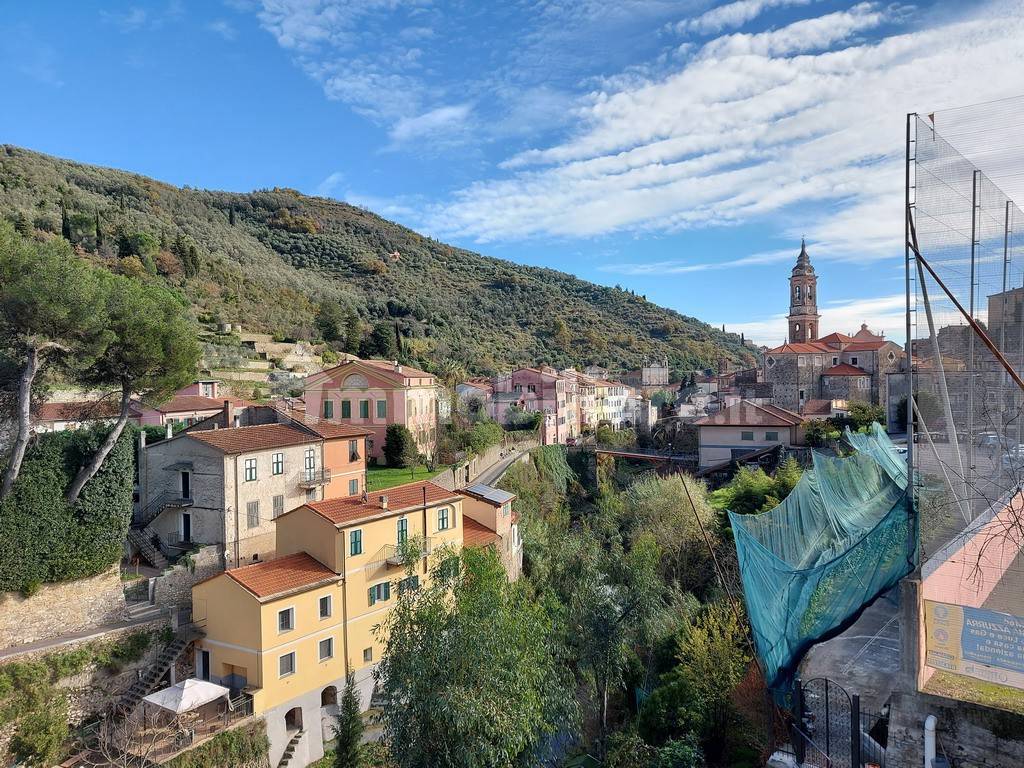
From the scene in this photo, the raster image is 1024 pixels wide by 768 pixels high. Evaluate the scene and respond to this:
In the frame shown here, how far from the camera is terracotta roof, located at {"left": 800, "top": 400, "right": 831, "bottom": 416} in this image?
3975cm

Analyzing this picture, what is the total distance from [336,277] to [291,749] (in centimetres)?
6825

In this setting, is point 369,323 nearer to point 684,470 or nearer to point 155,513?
point 684,470

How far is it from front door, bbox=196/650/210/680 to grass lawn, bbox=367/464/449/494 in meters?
9.76

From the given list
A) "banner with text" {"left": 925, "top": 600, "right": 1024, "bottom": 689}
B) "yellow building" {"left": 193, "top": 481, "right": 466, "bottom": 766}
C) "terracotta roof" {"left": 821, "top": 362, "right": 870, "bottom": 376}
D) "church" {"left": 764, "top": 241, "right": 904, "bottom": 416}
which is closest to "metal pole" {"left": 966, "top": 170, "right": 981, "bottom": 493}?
"banner with text" {"left": 925, "top": 600, "right": 1024, "bottom": 689}

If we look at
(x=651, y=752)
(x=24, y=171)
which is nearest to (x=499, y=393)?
(x=651, y=752)

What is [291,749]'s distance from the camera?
1420cm

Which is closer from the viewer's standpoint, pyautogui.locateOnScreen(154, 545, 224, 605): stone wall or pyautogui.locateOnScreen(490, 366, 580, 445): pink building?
pyautogui.locateOnScreen(154, 545, 224, 605): stone wall

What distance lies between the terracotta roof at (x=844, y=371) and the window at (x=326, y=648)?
150ft

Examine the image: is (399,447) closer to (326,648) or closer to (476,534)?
(476,534)

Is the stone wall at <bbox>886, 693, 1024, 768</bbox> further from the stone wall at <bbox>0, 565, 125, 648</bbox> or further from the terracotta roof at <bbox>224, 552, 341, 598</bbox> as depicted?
the stone wall at <bbox>0, 565, 125, 648</bbox>

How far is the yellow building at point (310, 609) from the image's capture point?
14.2 metres

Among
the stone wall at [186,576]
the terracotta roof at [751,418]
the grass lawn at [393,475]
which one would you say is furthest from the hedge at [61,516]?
the terracotta roof at [751,418]

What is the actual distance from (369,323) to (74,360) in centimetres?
4152

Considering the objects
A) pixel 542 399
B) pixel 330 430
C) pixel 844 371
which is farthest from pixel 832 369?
pixel 330 430
